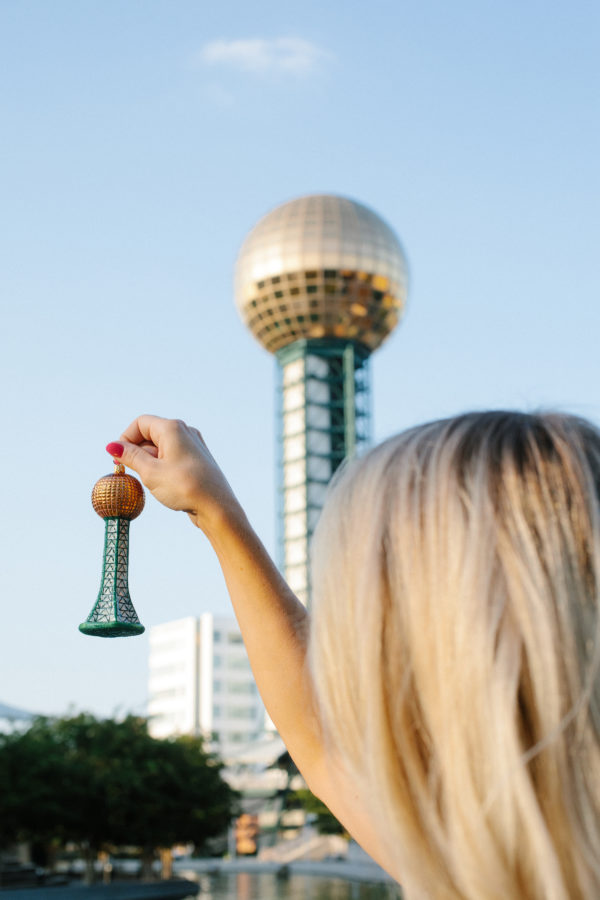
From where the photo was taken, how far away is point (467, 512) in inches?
45.0

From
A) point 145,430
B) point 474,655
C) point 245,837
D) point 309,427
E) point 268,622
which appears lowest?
point 245,837

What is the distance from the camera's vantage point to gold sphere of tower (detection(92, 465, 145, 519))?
2.33 metres

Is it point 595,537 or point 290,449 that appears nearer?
point 595,537

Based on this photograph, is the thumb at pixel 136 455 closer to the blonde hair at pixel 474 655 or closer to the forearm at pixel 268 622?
the forearm at pixel 268 622

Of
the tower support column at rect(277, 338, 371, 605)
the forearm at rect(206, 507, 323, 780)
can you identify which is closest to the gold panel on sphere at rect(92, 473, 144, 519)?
the forearm at rect(206, 507, 323, 780)

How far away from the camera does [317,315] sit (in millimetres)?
60469

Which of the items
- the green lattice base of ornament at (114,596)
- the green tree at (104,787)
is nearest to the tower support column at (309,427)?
the green tree at (104,787)

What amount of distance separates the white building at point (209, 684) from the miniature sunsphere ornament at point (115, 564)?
83747 millimetres

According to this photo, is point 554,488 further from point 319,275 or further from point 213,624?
point 213,624

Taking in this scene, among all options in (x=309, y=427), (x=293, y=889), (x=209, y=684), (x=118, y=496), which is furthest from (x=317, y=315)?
(x=118, y=496)

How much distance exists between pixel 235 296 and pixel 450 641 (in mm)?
65209

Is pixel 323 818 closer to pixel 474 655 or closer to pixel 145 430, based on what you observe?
pixel 145 430

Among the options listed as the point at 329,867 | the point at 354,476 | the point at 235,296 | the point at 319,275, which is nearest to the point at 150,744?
the point at 329,867

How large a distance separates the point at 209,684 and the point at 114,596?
85.7 m
